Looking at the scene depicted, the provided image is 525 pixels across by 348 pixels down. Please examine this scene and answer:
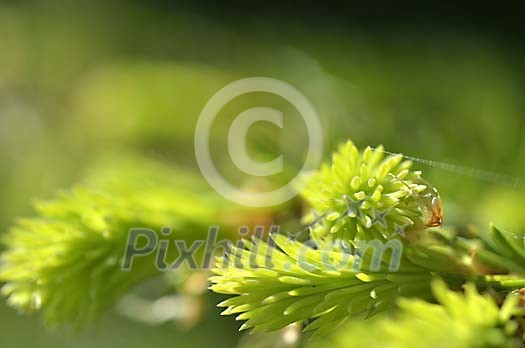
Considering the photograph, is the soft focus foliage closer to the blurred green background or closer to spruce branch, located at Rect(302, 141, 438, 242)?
spruce branch, located at Rect(302, 141, 438, 242)

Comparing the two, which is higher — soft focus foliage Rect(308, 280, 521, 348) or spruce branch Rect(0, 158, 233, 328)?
spruce branch Rect(0, 158, 233, 328)

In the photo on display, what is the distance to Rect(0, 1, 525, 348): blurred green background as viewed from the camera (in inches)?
25.2

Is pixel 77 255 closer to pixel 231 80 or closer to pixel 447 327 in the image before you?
pixel 447 327

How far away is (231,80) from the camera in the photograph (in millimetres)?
966

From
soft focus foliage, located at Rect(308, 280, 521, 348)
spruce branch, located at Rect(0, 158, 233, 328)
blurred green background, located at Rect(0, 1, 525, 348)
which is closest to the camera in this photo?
soft focus foliage, located at Rect(308, 280, 521, 348)

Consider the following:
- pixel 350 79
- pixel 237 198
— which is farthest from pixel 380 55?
pixel 237 198

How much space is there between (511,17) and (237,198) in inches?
32.6

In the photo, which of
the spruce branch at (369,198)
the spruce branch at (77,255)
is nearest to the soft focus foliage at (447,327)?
the spruce branch at (369,198)

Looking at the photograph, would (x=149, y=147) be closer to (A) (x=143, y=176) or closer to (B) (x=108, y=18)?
A: (A) (x=143, y=176)

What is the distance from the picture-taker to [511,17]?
1.22 m

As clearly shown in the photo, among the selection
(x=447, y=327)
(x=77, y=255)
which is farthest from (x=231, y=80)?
(x=447, y=327)

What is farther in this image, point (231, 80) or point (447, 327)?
→ point (231, 80)

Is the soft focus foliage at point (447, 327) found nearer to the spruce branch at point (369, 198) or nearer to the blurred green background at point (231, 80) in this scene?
the spruce branch at point (369, 198)

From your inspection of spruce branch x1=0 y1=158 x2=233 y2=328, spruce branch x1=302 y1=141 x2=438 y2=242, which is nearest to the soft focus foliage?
spruce branch x1=302 y1=141 x2=438 y2=242
